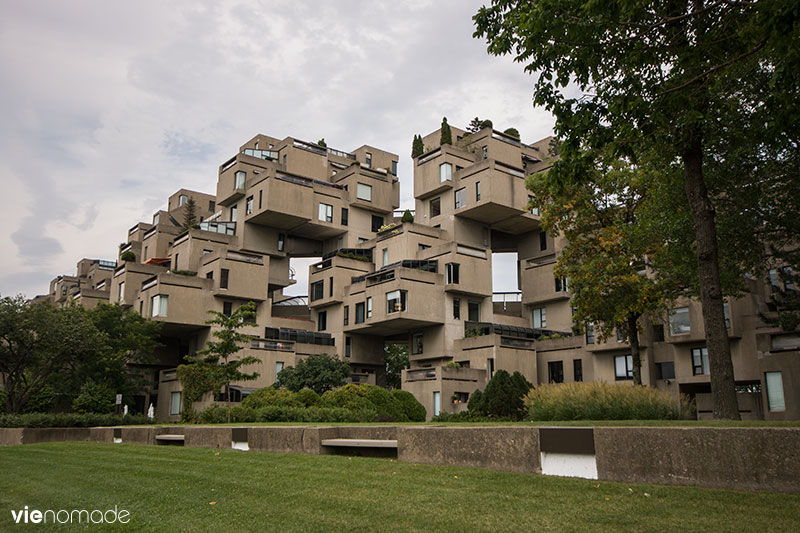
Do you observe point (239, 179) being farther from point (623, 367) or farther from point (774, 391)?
point (774, 391)

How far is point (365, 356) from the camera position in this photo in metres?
58.7

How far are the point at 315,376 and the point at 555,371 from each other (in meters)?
17.1

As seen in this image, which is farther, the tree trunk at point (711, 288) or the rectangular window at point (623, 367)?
the rectangular window at point (623, 367)

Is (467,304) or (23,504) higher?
(467,304)

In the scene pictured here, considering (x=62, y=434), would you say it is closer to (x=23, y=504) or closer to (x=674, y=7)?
(x=23, y=504)

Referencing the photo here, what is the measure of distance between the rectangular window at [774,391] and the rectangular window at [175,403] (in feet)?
129

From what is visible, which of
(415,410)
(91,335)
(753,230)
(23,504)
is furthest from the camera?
(91,335)

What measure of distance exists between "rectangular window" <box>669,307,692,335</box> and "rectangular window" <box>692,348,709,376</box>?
1.41m

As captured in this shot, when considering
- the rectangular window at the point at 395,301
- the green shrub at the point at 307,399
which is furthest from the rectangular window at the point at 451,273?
the green shrub at the point at 307,399

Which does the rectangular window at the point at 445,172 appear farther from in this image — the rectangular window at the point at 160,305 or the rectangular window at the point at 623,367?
the rectangular window at the point at 160,305

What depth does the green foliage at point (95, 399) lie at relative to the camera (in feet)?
157

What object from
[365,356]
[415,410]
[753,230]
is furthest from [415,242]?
[753,230]

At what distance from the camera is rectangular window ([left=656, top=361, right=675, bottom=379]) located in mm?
39125

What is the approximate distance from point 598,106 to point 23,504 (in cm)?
1183
